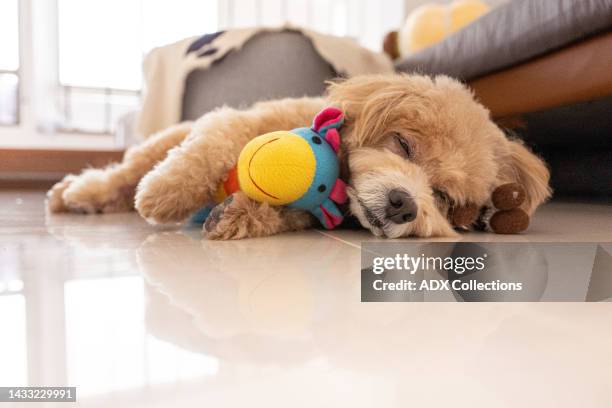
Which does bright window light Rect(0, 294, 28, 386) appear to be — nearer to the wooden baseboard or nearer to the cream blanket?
the cream blanket

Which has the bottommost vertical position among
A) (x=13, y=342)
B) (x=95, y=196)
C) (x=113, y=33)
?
(x=95, y=196)

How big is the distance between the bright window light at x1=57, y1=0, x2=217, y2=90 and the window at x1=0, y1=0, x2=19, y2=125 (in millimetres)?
376

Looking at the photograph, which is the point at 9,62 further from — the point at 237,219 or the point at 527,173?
the point at 527,173

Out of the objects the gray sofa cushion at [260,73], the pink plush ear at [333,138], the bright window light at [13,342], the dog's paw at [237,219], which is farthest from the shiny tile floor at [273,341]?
the gray sofa cushion at [260,73]

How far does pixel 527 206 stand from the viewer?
153 centimetres

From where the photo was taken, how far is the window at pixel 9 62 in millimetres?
4703

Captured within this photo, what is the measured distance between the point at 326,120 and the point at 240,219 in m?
0.34

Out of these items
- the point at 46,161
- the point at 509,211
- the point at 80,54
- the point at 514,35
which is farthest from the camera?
the point at 80,54

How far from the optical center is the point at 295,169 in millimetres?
1202

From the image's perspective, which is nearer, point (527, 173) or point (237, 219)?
point (237, 219)

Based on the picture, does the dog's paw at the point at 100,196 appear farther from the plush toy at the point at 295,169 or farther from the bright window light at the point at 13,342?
the bright window light at the point at 13,342

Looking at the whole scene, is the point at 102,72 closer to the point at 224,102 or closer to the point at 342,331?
the point at 224,102

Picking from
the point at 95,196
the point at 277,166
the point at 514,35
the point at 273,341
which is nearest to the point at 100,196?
the point at 95,196

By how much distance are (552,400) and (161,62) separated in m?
2.72
